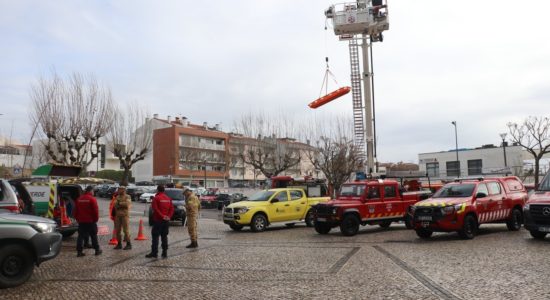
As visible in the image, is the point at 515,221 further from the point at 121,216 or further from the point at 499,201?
the point at 121,216

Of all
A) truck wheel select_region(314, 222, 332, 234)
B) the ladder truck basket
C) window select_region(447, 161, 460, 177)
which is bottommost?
truck wheel select_region(314, 222, 332, 234)

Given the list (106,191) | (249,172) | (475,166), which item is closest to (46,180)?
(106,191)

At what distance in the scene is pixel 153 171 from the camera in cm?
8138

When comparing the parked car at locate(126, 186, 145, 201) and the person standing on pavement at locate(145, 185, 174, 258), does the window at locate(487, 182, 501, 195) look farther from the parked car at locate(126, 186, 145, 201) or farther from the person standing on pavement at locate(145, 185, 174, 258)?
the parked car at locate(126, 186, 145, 201)

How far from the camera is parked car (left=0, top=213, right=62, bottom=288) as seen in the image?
7.65 metres

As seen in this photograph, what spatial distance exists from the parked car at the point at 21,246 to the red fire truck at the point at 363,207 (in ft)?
31.8

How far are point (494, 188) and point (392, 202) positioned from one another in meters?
3.53

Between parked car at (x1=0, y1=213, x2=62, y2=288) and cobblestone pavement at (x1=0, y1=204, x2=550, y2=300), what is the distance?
24cm

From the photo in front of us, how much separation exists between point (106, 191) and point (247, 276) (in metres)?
45.6

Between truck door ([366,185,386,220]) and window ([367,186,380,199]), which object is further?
window ([367,186,380,199])

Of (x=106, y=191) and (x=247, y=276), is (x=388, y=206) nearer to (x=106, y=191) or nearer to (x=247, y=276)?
(x=247, y=276)

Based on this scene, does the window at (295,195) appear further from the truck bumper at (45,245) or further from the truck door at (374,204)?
the truck bumper at (45,245)

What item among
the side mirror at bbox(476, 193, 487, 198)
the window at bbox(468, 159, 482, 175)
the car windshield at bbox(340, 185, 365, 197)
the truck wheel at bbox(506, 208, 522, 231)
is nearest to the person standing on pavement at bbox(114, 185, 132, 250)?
the car windshield at bbox(340, 185, 365, 197)

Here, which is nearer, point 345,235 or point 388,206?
point 345,235
